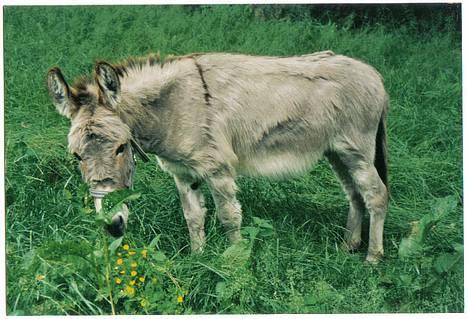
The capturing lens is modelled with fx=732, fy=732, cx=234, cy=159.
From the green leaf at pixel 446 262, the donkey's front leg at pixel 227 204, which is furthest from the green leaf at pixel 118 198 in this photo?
the green leaf at pixel 446 262

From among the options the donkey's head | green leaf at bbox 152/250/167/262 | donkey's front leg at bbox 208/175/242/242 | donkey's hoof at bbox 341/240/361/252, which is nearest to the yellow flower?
green leaf at bbox 152/250/167/262

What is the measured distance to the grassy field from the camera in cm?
492

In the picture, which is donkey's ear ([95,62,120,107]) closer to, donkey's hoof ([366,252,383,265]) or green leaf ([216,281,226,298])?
green leaf ([216,281,226,298])

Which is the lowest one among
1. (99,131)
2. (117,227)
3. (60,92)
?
(117,227)

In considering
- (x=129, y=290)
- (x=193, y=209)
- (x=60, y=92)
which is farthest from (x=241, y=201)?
(x=60, y=92)

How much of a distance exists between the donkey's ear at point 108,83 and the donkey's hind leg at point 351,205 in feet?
6.04

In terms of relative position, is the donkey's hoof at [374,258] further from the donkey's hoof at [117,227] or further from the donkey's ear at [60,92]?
the donkey's ear at [60,92]

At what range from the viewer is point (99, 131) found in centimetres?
476

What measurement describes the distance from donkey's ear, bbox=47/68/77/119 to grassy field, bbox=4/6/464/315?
0.60 meters

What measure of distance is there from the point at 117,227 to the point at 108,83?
37.8 inches

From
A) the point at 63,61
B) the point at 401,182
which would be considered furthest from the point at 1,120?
the point at 401,182

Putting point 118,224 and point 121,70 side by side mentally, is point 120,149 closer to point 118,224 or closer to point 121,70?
point 118,224

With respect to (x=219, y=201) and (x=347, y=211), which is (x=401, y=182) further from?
(x=219, y=201)

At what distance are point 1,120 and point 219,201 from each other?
1680 millimetres
